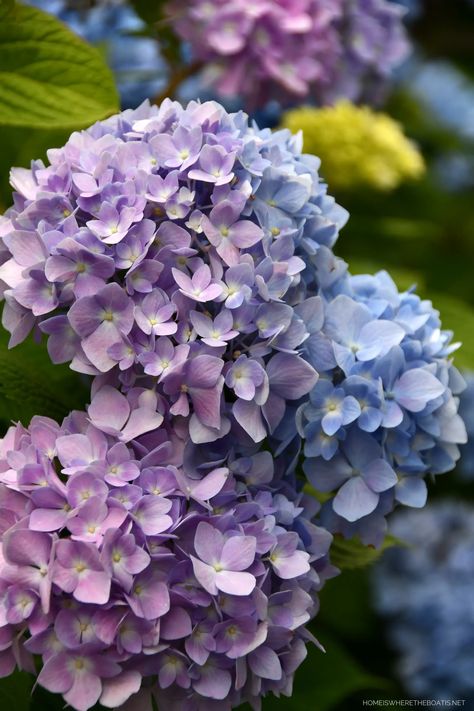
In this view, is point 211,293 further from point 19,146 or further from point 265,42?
point 265,42

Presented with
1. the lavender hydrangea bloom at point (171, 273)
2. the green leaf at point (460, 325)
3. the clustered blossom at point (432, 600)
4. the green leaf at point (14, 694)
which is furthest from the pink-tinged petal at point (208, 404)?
the clustered blossom at point (432, 600)

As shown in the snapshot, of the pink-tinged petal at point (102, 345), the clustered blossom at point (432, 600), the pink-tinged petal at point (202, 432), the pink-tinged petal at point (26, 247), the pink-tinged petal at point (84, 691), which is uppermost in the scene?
the pink-tinged petal at point (26, 247)

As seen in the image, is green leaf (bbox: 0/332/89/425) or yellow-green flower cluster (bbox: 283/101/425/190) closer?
green leaf (bbox: 0/332/89/425)

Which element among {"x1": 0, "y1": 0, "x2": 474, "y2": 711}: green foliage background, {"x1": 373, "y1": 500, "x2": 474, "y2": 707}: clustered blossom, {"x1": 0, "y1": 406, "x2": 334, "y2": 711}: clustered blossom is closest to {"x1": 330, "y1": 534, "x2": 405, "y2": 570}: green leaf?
{"x1": 0, "y1": 0, "x2": 474, "y2": 711}: green foliage background

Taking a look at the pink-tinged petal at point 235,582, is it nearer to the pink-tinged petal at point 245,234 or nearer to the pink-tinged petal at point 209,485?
the pink-tinged petal at point 209,485

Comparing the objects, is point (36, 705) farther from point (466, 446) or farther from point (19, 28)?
point (466, 446)

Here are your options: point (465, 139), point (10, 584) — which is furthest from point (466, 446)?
point (10, 584)

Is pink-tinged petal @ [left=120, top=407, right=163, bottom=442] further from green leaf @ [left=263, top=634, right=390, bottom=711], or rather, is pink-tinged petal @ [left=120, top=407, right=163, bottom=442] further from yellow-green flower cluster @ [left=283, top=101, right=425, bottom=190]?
yellow-green flower cluster @ [left=283, top=101, right=425, bottom=190]
